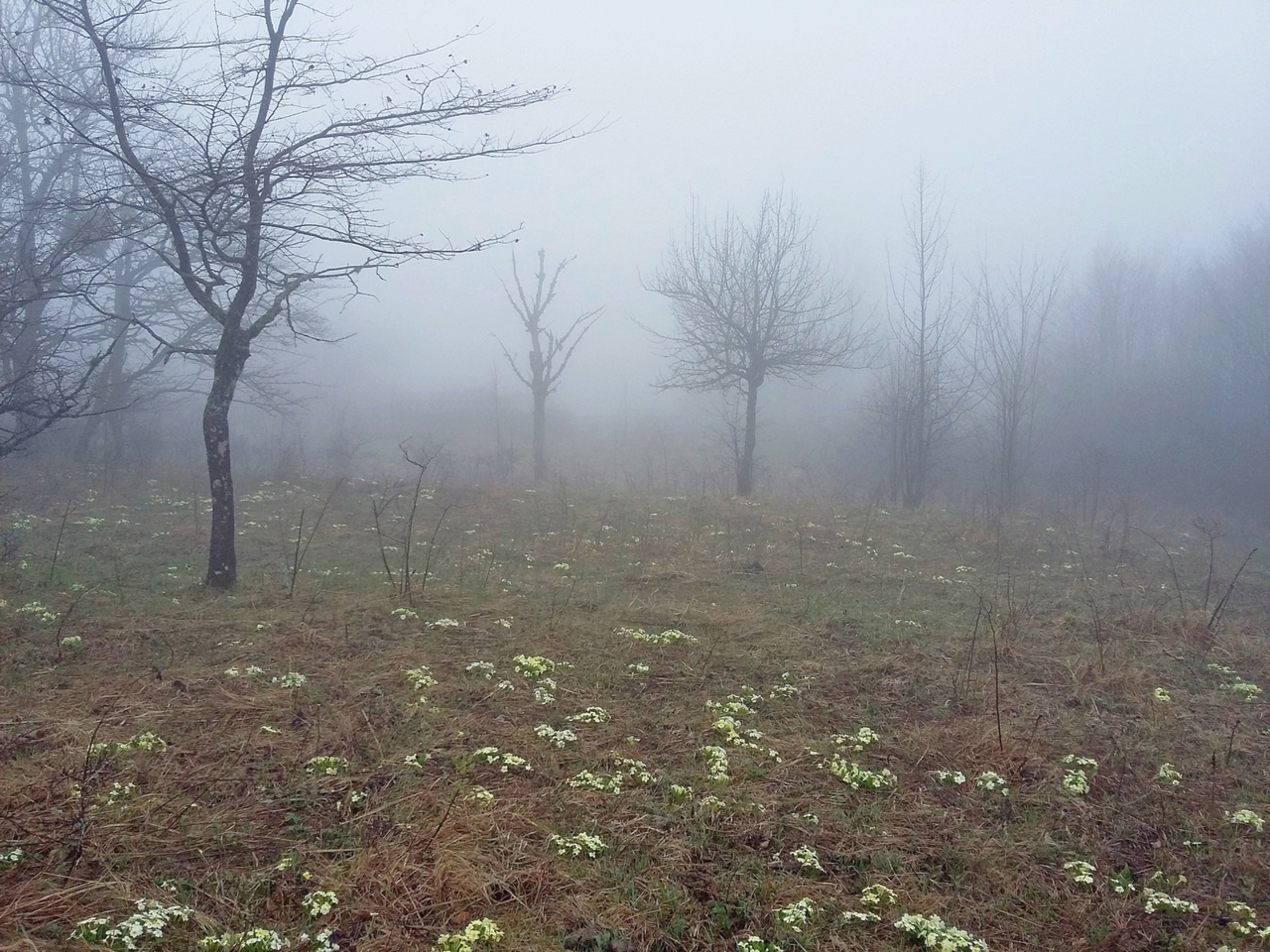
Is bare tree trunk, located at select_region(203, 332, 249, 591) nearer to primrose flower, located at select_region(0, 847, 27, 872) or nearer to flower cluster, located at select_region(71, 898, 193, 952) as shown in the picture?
primrose flower, located at select_region(0, 847, 27, 872)

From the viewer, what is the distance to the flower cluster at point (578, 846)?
129 inches

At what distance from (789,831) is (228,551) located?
6.13m

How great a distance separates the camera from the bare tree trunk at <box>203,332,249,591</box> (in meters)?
7.50

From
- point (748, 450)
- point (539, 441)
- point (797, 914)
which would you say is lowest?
point (797, 914)

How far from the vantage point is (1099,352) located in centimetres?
3672

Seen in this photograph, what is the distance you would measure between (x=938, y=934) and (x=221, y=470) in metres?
7.05

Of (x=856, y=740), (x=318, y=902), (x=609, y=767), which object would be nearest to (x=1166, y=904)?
(x=856, y=740)

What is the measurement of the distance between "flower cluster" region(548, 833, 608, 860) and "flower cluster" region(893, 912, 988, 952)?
46.3 inches

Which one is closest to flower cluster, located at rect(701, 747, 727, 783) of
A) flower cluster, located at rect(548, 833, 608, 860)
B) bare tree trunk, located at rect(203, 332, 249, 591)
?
flower cluster, located at rect(548, 833, 608, 860)

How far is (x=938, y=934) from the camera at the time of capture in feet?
9.28

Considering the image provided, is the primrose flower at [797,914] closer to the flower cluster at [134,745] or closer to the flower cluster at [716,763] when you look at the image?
the flower cluster at [716,763]

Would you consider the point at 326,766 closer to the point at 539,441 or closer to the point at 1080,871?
Answer: the point at 1080,871

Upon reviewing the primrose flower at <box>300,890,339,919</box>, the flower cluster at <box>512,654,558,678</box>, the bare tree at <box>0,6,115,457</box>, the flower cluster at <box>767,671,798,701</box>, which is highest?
the bare tree at <box>0,6,115,457</box>

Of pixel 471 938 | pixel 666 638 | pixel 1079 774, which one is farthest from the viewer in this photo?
pixel 666 638
